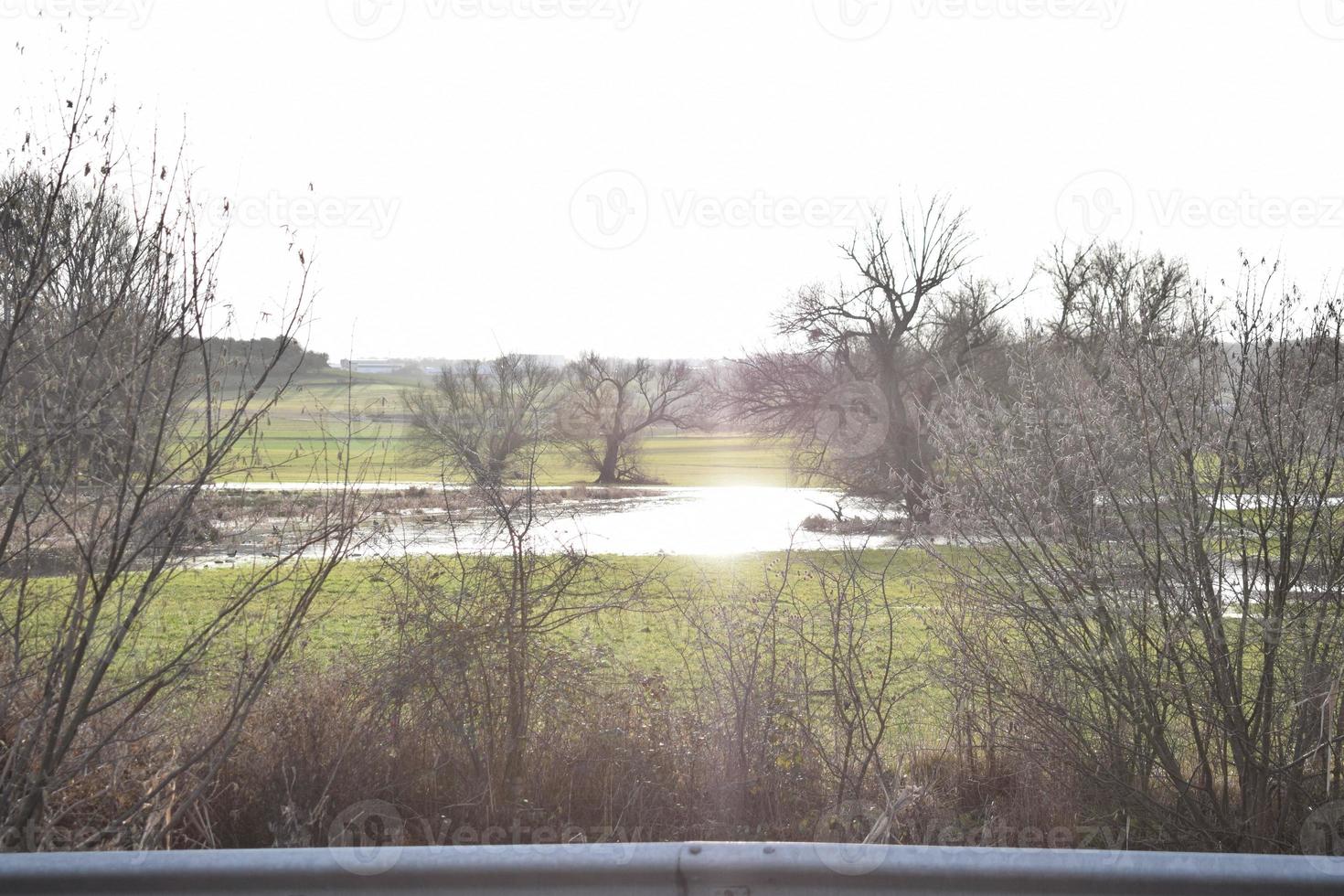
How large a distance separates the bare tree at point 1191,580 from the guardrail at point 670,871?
276cm

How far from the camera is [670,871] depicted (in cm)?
233

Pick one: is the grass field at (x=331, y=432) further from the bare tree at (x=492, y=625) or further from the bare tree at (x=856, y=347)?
the bare tree at (x=856, y=347)

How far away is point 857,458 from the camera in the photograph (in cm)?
2911

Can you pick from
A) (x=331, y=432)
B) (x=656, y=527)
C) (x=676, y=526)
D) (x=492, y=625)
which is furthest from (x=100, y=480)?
(x=676, y=526)

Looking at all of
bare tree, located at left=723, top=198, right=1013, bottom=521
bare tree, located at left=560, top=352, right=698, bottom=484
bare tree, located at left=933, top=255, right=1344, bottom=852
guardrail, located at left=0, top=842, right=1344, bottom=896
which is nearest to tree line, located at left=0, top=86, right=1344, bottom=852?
bare tree, located at left=933, top=255, right=1344, bottom=852

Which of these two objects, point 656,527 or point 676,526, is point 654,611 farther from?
point 676,526

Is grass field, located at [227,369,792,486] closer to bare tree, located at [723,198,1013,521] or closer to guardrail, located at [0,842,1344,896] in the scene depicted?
guardrail, located at [0,842,1344,896]

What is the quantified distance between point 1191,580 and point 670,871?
12.3 ft

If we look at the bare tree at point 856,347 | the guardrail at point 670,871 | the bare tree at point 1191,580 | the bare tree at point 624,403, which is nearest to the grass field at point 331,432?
the guardrail at point 670,871

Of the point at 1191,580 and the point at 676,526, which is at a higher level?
the point at 1191,580

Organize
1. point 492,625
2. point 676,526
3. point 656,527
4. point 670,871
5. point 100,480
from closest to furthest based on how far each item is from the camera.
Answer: point 670,871
point 100,480
point 492,625
point 656,527
point 676,526

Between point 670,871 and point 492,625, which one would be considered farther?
point 492,625

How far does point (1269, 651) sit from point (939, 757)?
2157 mm

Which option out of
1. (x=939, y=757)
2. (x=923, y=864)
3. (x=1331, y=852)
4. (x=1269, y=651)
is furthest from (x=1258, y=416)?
(x=923, y=864)
